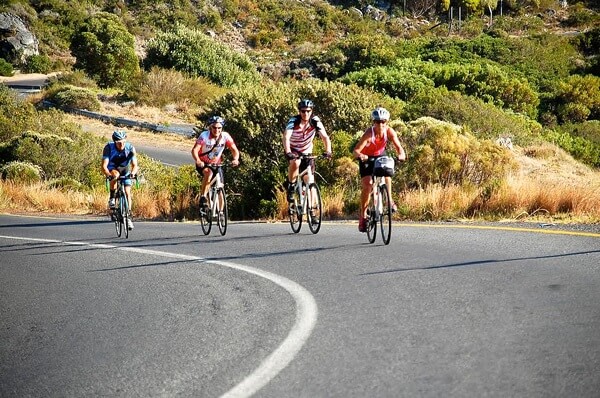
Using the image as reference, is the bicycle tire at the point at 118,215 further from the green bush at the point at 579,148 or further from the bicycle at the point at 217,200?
the green bush at the point at 579,148

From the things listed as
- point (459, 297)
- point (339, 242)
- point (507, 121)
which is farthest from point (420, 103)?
point (459, 297)

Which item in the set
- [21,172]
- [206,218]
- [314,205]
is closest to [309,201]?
[314,205]

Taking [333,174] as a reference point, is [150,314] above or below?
below

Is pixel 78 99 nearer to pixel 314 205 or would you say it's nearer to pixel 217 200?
pixel 217 200

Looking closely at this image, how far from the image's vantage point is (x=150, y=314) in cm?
754

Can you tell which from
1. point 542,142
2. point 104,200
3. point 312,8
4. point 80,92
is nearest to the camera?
point 104,200

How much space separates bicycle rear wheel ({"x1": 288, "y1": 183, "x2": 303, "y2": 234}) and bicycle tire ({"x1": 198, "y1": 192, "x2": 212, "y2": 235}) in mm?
1471

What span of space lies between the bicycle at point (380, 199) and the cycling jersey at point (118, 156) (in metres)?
5.03

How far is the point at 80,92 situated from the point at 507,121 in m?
28.2

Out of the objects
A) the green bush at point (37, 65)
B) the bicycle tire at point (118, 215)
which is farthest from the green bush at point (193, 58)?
the bicycle tire at point (118, 215)

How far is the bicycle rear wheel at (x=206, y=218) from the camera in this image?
13.1 metres

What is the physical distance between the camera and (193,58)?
164 ft

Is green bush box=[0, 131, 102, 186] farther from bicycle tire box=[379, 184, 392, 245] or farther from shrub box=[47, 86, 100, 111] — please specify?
bicycle tire box=[379, 184, 392, 245]

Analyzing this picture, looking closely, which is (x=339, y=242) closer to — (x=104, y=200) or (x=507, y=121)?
(x=104, y=200)
